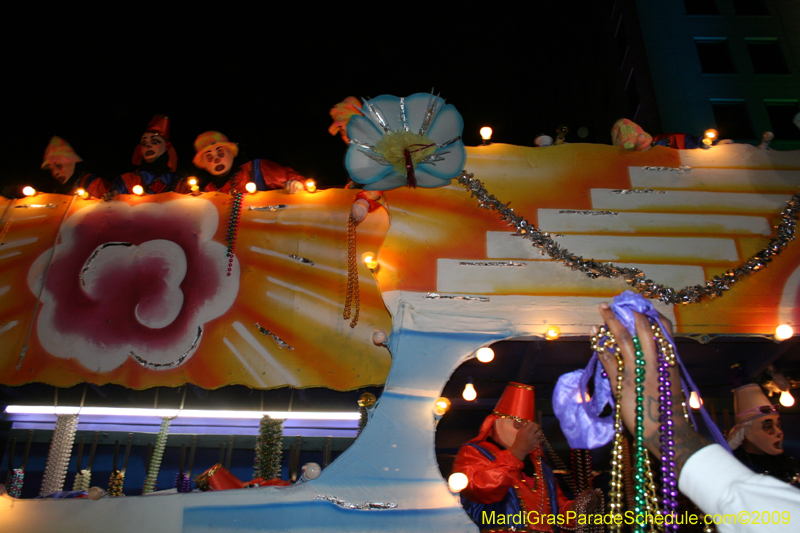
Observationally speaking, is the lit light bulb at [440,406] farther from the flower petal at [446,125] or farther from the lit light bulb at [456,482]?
the flower petal at [446,125]

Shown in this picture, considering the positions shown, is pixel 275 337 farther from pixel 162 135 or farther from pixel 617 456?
pixel 617 456

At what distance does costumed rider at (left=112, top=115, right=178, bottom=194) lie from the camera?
432cm

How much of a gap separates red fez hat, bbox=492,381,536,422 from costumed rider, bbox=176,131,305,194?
2374mm

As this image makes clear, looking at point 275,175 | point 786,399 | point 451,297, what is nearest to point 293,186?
point 275,175

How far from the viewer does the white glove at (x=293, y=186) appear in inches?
161

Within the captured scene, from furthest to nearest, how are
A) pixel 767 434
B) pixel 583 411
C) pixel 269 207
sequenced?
pixel 269 207 → pixel 767 434 → pixel 583 411

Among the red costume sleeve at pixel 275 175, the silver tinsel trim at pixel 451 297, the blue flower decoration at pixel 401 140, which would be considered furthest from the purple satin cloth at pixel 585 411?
the red costume sleeve at pixel 275 175

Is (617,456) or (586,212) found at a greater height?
(586,212)

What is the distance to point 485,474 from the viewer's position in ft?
10.4

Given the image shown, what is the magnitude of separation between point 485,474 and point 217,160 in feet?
11.0

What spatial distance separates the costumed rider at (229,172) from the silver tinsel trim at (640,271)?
181 cm

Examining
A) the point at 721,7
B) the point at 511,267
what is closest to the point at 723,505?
the point at 511,267

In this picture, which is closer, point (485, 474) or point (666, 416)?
point (666, 416)

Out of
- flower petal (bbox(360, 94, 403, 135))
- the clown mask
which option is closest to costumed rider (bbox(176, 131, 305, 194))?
the clown mask
